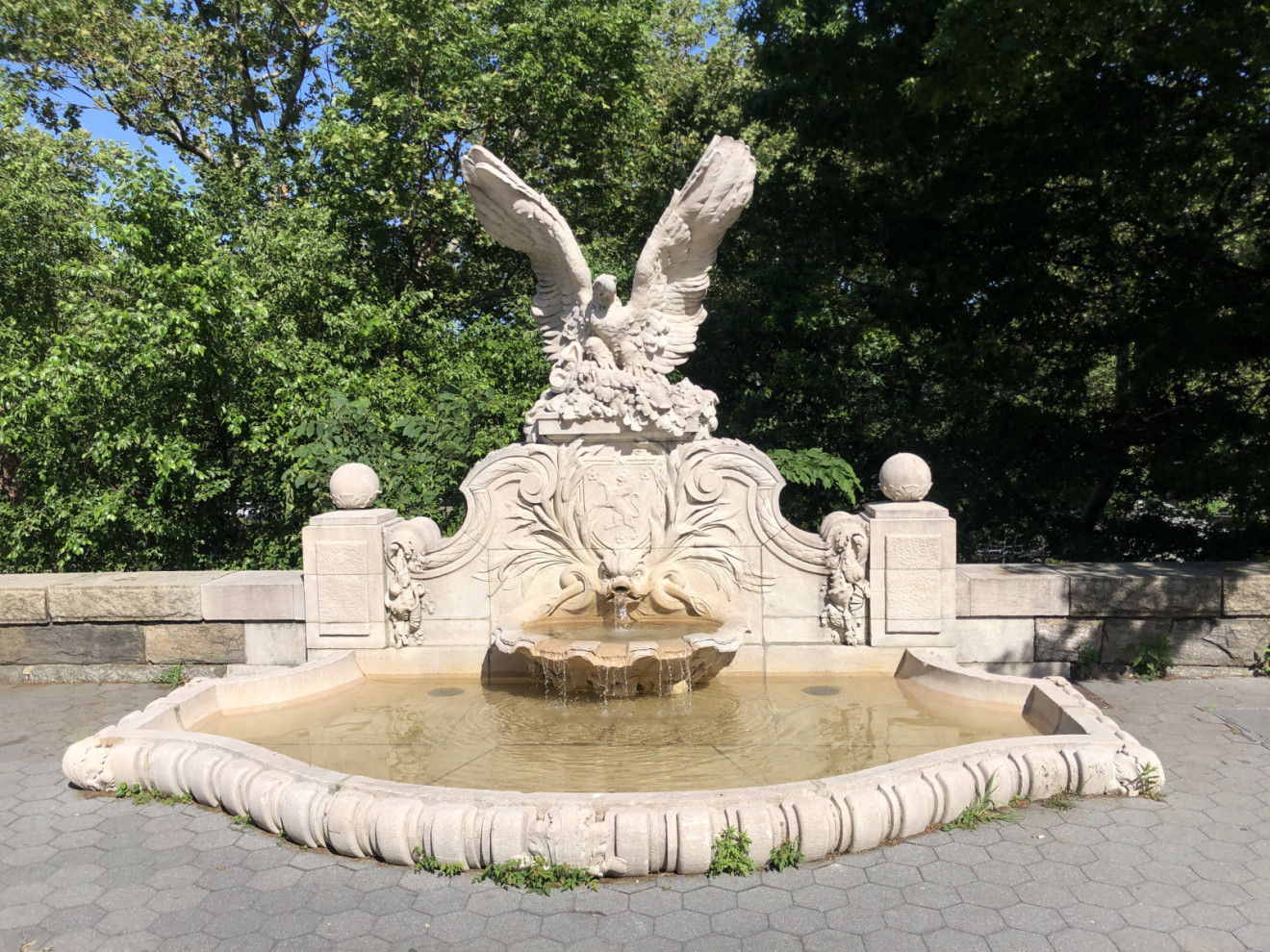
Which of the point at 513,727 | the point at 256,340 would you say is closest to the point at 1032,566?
the point at 513,727

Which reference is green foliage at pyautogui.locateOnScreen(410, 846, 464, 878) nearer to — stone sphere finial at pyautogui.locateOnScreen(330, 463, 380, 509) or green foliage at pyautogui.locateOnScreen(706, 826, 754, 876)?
green foliage at pyautogui.locateOnScreen(706, 826, 754, 876)

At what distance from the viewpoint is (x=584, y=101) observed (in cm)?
1126

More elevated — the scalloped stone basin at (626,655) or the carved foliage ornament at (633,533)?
the carved foliage ornament at (633,533)

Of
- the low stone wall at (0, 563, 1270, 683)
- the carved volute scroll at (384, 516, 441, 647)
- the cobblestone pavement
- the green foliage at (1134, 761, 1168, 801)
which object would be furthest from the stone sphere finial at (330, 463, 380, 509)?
the green foliage at (1134, 761, 1168, 801)

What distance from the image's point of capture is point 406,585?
5879mm

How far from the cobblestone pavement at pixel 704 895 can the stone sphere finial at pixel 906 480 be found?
2182 millimetres

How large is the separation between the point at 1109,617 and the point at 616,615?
3.23 m

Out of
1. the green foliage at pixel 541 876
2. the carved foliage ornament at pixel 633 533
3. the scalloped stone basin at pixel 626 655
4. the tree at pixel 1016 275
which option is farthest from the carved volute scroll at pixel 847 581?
the tree at pixel 1016 275

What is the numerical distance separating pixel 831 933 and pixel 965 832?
986 millimetres

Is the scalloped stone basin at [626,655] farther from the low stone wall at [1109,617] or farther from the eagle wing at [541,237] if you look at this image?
the eagle wing at [541,237]

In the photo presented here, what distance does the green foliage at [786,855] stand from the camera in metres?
3.50

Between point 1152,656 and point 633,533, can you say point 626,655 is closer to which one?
point 633,533

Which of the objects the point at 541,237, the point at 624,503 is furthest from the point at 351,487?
the point at 541,237

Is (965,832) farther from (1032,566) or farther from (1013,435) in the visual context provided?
(1013,435)
